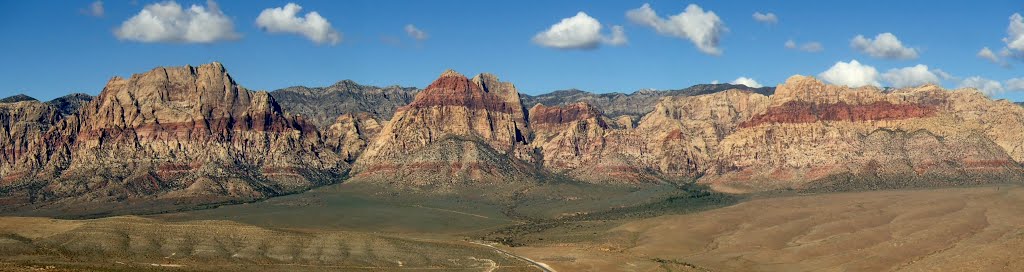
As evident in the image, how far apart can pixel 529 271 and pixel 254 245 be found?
41983mm

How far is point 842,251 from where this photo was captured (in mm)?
199375

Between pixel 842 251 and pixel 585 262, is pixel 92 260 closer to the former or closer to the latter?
pixel 585 262

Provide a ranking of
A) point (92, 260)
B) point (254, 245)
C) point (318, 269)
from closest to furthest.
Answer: point (92, 260)
point (318, 269)
point (254, 245)

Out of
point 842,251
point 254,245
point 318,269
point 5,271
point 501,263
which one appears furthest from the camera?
point 842,251

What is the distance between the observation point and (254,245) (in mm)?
167500

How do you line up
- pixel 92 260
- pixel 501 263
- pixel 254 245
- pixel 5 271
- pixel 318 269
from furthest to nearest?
1. pixel 501 263
2. pixel 254 245
3. pixel 318 269
4. pixel 92 260
5. pixel 5 271

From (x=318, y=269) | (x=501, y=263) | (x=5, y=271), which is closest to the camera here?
(x=5, y=271)

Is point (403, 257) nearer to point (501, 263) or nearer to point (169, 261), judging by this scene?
point (501, 263)

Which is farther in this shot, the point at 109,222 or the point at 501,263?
the point at 501,263

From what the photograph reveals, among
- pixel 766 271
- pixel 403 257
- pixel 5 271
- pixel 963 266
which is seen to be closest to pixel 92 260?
pixel 5 271

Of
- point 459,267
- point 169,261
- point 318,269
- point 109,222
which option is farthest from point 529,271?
point 109,222

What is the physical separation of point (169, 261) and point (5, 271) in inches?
1120

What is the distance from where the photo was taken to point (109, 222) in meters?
170

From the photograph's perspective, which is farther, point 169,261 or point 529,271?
point 529,271
